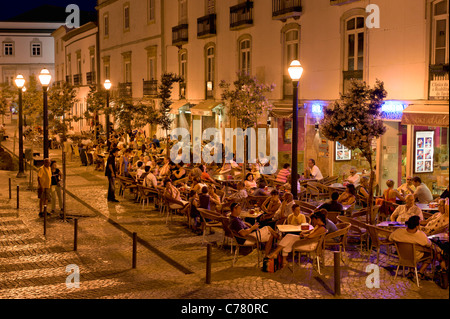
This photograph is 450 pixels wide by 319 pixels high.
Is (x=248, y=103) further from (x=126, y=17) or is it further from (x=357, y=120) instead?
(x=126, y=17)

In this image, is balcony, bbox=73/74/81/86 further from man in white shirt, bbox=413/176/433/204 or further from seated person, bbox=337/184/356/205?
man in white shirt, bbox=413/176/433/204

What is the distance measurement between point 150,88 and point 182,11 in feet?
18.7

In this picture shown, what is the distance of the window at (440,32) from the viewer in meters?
17.1

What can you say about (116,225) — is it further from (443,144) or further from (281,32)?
(281,32)

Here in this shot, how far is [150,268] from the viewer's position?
11.8m

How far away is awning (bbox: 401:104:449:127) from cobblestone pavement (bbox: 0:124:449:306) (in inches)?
213

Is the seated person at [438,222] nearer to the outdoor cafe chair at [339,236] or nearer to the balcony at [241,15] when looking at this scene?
the outdoor cafe chair at [339,236]

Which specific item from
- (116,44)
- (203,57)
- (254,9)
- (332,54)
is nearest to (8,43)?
(116,44)

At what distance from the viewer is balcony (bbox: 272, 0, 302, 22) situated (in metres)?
23.3

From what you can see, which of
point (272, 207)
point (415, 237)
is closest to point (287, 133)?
point (272, 207)

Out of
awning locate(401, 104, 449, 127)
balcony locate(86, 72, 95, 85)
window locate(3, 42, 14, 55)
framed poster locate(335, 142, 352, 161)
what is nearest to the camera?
awning locate(401, 104, 449, 127)

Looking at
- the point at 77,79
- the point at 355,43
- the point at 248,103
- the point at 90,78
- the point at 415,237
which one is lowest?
the point at 415,237

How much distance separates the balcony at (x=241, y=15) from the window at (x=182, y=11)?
6.64 m

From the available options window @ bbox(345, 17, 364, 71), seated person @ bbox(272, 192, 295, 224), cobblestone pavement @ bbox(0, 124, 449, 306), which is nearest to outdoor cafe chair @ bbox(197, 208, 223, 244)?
cobblestone pavement @ bbox(0, 124, 449, 306)
